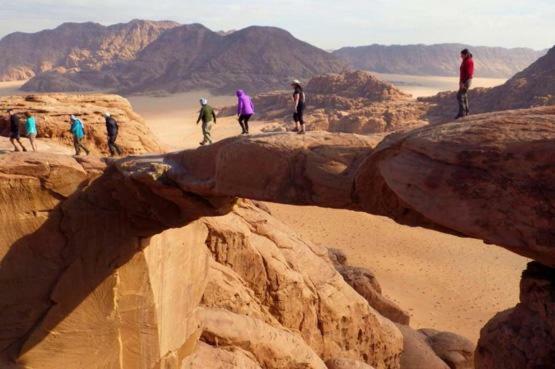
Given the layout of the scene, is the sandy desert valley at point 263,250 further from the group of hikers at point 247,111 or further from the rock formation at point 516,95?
the rock formation at point 516,95

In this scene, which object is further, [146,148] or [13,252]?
[146,148]

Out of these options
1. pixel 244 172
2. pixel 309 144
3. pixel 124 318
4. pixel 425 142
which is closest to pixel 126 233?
pixel 124 318

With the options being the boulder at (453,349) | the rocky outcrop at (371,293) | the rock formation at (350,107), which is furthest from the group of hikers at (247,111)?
the rock formation at (350,107)

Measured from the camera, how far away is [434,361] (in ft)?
33.0

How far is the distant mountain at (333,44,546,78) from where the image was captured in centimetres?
10769

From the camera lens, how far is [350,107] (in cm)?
3775

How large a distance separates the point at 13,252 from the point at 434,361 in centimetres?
807

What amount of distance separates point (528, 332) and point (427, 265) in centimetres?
1224

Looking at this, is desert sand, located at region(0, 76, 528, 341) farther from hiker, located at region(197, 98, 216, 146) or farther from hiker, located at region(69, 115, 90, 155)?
hiker, located at region(197, 98, 216, 146)

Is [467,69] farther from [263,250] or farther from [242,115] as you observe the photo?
[263,250]

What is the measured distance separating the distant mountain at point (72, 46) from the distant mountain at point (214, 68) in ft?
38.5

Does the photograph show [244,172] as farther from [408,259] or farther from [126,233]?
[408,259]

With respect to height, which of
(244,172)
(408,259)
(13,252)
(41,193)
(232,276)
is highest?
(244,172)

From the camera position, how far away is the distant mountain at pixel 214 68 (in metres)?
62.2
